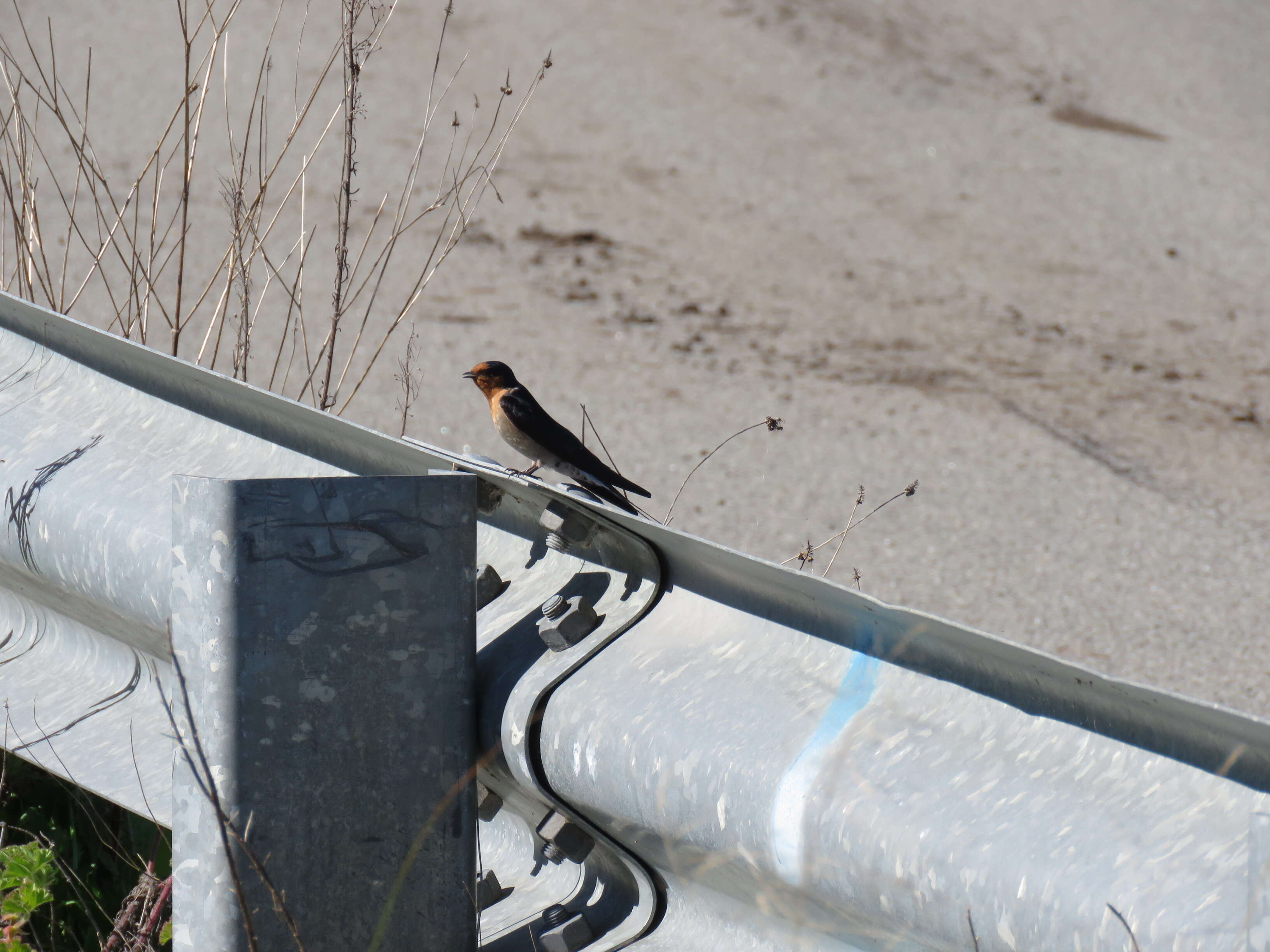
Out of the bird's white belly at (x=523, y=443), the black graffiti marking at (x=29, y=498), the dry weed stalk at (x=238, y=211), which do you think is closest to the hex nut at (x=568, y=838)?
the black graffiti marking at (x=29, y=498)

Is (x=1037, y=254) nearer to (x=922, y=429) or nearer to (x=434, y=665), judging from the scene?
(x=922, y=429)

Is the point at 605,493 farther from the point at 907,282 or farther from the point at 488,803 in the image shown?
the point at 907,282

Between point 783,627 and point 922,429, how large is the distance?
5.34 m

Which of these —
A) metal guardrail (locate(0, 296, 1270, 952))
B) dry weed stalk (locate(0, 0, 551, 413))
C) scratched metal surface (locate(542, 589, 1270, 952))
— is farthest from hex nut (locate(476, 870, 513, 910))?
dry weed stalk (locate(0, 0, 551, 413))

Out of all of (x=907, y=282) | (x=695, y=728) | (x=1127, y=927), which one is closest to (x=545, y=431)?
(x=695, y=728)

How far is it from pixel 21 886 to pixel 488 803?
2.60 feet

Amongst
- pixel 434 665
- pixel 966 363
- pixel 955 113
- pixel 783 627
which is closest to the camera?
pixel 783 627

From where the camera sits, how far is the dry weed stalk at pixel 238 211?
2.84m

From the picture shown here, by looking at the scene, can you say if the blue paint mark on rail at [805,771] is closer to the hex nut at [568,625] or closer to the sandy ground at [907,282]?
the hex nut at [568,625]

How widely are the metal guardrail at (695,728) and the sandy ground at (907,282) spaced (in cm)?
335

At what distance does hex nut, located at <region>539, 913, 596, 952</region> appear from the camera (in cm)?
147

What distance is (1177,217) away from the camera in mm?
9953

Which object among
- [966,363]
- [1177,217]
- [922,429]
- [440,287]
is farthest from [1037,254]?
[440,287]

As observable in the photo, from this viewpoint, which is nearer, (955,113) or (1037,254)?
(1037,254)
